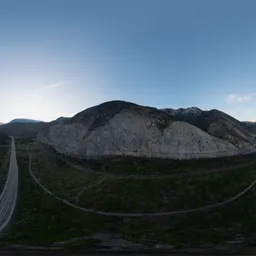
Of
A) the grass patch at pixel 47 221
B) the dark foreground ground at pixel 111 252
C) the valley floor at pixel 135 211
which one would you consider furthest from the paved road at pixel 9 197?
the dark foreground ground at pixel 111 252

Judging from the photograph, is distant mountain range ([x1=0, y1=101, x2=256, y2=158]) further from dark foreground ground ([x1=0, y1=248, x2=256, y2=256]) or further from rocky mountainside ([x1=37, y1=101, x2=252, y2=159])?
dark foreground ground ([x1=0, y1=248, x2=256, y2=256])

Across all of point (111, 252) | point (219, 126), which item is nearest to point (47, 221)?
point (111, 252)

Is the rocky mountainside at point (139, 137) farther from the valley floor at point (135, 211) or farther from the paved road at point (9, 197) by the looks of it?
the paved road at point (9, 197)

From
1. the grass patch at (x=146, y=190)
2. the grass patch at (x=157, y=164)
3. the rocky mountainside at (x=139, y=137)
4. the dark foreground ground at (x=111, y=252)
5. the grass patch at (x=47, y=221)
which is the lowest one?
the dark foreground ground at (x=111, y=252)

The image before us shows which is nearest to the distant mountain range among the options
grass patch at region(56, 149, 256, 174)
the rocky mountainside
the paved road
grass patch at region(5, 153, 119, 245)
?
the rocky mountainside

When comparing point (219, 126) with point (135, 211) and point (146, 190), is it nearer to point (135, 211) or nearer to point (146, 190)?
point (146, 190)
